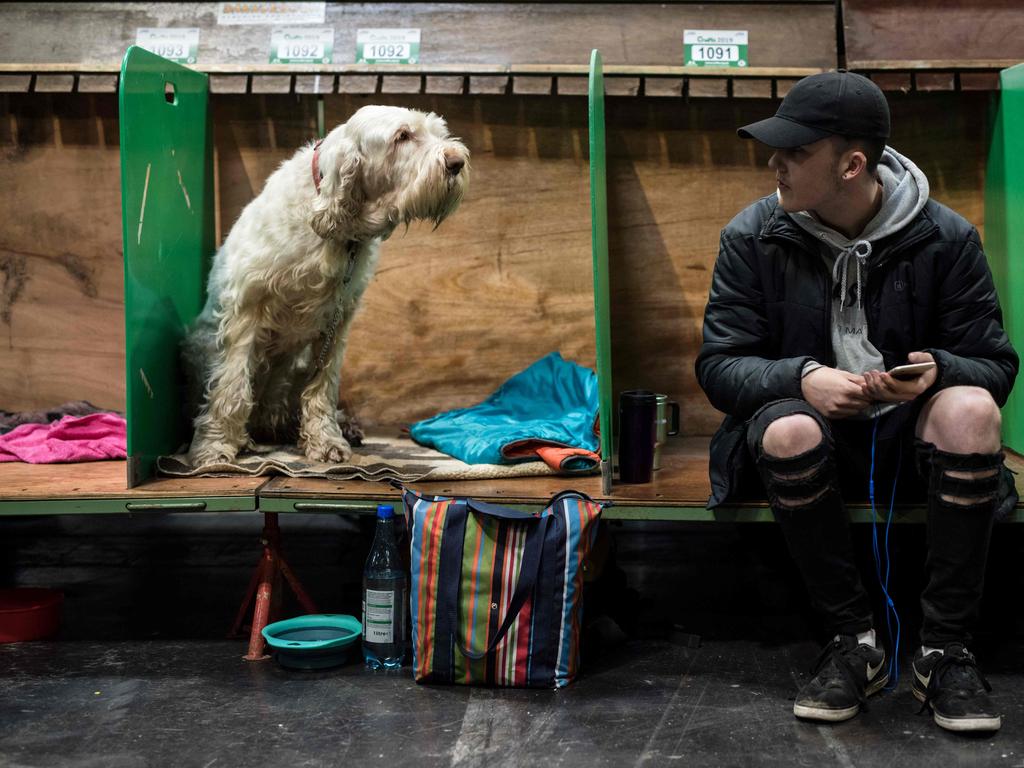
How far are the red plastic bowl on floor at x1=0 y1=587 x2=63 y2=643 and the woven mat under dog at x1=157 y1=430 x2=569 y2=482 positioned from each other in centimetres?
49

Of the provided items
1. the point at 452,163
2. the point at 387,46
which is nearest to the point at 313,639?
the point at 452,163

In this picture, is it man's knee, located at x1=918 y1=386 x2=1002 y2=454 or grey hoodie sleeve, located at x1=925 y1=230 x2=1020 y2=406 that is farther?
grey hoodie sleeve, located at x1=925 y1=230 x2=1020 y2=406

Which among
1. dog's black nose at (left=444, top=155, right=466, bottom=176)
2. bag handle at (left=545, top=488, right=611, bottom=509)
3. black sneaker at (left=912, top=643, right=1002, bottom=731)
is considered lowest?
black sneaker at (left=912, top=643, right=1002, bottom=731)

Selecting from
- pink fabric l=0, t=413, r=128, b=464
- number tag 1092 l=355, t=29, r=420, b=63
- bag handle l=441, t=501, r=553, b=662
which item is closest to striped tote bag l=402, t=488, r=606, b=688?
bag handle l=441, t=501, r=553, b=662

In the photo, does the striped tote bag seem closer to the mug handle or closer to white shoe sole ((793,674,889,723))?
white shoe sole ((793,674,889,723))

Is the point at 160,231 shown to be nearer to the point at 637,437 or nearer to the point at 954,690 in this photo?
the point at 637,437

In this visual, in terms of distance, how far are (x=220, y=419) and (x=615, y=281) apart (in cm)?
141

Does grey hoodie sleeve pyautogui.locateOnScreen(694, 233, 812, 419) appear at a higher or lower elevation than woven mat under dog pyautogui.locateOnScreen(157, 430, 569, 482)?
higher

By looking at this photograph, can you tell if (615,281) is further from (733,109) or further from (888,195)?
(888,195)

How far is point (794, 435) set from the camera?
2.69 meters

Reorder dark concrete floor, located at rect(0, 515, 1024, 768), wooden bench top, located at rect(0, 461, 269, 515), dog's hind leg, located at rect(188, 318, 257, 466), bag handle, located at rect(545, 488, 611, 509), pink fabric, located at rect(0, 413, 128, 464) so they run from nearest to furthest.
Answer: dark concrete floor, located at rect(0, 515, 1024, 768)
bag handle, located at rect(545, 488, 611, 509)
wooden bench top, located at rect(0, 461, 269, 515)
dog's hind leg, located at rect(188, 318, 257, 466)
pink fabric, located at rect(0, 413, 128, 464)

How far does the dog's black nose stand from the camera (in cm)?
317

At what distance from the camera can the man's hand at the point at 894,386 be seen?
2.61m

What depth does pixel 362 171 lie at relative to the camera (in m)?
3.23
